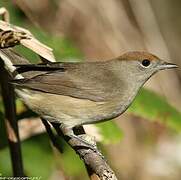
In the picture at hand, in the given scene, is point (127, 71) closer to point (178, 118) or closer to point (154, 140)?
point (178, 118)

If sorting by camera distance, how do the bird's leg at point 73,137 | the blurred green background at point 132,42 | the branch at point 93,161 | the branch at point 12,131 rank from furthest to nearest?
the blurred green background at point 132,42
the bird's leg at point 73,137
the branch at point 12,131
the branch at point 93,161

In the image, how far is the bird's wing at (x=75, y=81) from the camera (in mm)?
4031

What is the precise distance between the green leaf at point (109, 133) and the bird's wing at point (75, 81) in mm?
304

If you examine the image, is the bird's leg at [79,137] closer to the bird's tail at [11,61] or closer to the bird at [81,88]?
the bird at [81,88]

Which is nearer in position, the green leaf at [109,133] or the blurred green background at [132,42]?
the green leaf at [109,133]

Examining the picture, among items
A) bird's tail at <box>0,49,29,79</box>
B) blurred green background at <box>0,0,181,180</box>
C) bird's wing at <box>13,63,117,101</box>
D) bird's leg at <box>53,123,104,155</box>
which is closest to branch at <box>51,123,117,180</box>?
bird's leg at <box>53,123,104,155</box>

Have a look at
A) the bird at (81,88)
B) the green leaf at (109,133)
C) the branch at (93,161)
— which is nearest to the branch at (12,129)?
the bird at (81,88)

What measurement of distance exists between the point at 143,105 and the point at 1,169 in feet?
3.87

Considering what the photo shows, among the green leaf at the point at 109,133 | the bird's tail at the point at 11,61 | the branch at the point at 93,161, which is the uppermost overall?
the bird's tail at the point at 11,61

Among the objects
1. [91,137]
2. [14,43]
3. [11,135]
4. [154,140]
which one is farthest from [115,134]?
[154,140]

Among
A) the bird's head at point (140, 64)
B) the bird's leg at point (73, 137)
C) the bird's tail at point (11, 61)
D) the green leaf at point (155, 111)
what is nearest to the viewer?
the bird's leg at point (73, 137)

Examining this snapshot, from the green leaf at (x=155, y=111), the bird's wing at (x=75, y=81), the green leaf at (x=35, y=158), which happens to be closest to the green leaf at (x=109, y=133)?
the green leaf at (x=155, y=111)

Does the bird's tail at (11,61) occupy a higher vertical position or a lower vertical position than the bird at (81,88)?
higher

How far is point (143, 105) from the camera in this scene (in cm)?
403
